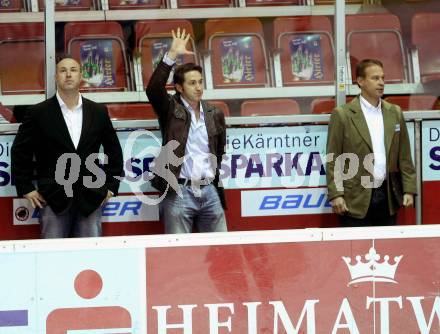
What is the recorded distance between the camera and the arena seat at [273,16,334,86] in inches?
254

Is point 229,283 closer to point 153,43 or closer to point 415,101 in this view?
point 153,43

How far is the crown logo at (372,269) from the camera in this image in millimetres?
4805

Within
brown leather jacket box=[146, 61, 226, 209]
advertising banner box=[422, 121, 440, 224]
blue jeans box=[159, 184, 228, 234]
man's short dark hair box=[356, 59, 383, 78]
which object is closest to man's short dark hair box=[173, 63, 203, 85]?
brown leather jacket box=[146, 61, 226, 209]

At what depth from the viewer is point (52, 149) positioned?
18.6 feet

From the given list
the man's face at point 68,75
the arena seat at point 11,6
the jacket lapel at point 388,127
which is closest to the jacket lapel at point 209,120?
the man's face at point 68,75

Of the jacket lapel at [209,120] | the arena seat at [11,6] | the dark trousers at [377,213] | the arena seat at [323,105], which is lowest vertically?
the dark trousers at [377,213]

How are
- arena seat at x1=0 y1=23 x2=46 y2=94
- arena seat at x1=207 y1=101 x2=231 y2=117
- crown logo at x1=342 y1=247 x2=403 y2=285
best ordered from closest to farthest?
1. crown logo at x1=342 y1=247 x2=403 y2=285
2. arena seat at x1=0 y1=23 x2=46 y2=94
3. arena seat at x1=207 y1=101 x2=231 y2=117

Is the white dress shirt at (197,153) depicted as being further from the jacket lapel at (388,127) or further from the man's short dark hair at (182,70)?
the jacket lapel at (388,127)

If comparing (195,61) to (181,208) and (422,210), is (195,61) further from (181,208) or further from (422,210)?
(422,210)

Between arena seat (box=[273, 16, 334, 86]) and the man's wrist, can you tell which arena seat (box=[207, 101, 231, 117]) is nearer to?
arena seat (box=[273, 16, 334, 86])

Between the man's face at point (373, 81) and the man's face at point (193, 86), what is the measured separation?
1100mm

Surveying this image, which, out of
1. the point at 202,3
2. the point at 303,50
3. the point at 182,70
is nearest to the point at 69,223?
the point at 182,70

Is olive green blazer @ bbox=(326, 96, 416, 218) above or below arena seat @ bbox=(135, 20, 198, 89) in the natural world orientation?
below

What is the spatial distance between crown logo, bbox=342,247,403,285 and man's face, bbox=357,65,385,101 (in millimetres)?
1527
